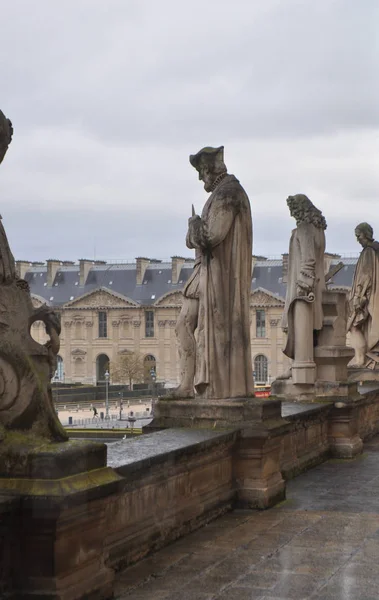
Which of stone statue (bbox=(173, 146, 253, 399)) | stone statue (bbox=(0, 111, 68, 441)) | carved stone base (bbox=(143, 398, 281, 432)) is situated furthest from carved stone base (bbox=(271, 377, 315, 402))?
stone statue (bbox=(0, 111, 68, 441))

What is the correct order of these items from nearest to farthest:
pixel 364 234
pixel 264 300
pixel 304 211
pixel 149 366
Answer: pixel 304 211 → pixel 364 234 → pixel 264 300 → pixel 149 366

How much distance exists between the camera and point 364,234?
1393 cm

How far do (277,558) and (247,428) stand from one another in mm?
1672

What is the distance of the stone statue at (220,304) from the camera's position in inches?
297

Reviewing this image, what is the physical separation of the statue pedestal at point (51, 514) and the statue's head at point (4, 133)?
1.41 metres

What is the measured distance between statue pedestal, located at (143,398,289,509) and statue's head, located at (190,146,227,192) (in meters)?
1.79

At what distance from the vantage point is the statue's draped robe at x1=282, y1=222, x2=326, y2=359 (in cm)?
1052

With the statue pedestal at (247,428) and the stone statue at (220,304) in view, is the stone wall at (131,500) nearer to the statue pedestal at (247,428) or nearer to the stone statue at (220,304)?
the statue pedestal at (247,428)

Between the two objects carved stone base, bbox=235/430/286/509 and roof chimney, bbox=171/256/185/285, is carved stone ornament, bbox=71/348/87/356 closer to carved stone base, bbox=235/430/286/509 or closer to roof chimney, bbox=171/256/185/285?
roof chimney, bbox=171/256/185/285

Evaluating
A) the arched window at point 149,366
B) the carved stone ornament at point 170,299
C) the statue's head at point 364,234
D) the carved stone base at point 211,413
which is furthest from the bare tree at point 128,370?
the carved stone base at point 211,413

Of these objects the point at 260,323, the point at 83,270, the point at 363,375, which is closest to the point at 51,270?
the point at 83,270

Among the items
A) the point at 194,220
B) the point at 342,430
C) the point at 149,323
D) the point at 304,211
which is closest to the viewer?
the point at 194,220

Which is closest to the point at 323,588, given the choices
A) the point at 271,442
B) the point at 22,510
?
the point at 22,510

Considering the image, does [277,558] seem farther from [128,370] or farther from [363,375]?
[128,370]
